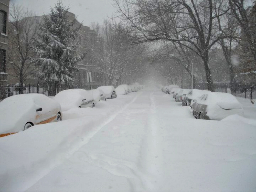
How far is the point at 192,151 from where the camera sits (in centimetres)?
514

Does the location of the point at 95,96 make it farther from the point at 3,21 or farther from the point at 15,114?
the point at 3,21

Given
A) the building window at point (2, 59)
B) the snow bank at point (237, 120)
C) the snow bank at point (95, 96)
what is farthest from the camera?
the building window at point (2, 59)

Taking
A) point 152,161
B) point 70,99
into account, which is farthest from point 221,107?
point 70,99

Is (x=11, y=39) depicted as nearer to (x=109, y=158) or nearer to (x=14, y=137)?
(x=14, y=137)

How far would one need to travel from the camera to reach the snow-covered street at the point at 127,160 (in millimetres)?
3520

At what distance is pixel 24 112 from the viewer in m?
6.59

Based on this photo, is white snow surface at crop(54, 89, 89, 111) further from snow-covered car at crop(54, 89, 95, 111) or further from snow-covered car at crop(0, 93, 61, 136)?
snow-covered car at crop(0, 93, 61, 136)

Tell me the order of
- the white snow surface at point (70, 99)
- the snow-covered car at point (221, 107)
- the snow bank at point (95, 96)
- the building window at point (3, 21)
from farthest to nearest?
1. the building window at point (3, 21)
2. the snow bank at point (95, 96)
3. the white snow surface at point (70, 99)
4. the snow-covered car at point (221, 107)

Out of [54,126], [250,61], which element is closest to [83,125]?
[54,126]

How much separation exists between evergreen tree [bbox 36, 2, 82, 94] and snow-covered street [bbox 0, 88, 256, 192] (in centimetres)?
1301

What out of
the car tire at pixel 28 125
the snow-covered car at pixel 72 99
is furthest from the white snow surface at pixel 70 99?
the car tire at pixel 28 125

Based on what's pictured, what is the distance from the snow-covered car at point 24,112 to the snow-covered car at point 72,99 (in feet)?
9.46

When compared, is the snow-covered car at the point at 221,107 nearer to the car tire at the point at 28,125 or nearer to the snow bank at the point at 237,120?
the snow bank at the point at 237,120

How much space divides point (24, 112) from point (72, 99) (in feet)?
17.0
